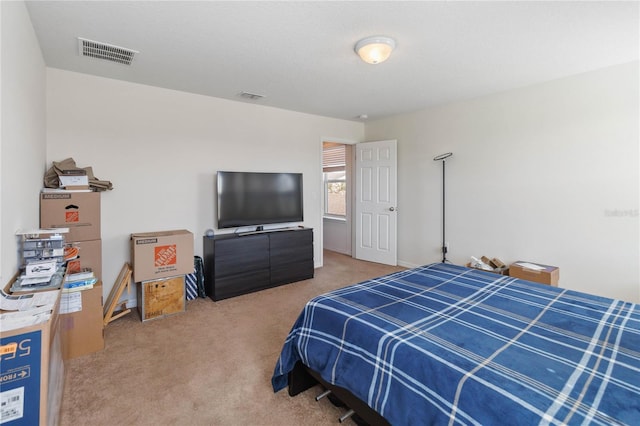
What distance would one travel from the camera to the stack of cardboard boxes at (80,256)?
92.1 inches

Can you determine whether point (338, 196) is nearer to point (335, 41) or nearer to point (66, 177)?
point (335, 41)

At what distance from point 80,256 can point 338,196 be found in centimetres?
454

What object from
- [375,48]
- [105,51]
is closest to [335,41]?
[375,48]

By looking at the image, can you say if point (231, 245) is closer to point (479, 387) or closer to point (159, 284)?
point (159, 284)

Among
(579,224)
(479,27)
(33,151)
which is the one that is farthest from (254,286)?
(579,224)

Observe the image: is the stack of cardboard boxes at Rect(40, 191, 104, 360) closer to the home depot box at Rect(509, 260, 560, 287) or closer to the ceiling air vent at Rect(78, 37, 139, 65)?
the ceiling air vent at Rect(78, 37, 139, 65)

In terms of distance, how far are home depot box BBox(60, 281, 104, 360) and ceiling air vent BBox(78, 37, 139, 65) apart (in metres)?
1.90

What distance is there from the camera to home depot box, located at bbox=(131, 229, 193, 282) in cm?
301

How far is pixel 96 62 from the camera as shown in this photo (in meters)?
2.79

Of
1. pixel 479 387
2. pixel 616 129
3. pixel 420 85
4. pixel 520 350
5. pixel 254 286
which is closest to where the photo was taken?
pixel 479 387

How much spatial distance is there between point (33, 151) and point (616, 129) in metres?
5.03

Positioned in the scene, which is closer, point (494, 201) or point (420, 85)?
point (420, 85)

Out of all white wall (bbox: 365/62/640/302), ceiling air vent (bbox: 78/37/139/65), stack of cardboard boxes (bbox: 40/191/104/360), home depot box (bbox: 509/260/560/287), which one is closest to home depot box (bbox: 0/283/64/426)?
stack of cardboard boxes (bbox: 40/191/104/360)

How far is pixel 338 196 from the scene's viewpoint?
6.45 m
